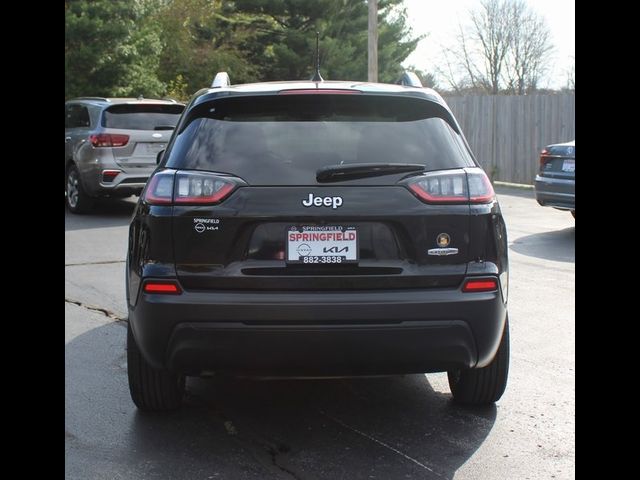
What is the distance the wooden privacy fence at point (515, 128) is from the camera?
64.7 ft

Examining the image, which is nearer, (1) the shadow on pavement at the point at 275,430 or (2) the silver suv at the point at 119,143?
(1) the shadow on pavement at the point at 275,430

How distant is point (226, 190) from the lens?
12.6 ft

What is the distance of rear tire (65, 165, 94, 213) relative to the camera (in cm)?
1349

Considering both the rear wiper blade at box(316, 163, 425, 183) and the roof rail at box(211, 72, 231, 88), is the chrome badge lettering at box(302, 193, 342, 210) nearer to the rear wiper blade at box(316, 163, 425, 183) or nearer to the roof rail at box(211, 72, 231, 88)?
the rear wiper blade at box(316, 163, 425, 183)

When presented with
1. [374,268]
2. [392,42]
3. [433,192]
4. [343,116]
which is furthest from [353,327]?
[392,42]

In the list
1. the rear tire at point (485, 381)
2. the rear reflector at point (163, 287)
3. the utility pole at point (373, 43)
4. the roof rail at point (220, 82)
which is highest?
the utility pole at point (373, 43)

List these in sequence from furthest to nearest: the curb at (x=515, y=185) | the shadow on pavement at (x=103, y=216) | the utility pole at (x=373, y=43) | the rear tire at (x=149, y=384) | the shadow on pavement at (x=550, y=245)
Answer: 1. the utility pole at (x=373, y=43)
2. the curb at (x=515, y=185)
3. the shadow on pavement at (x=103, y=216)
4. the shadow on pavement at (x=550, y=245)
5. the rear tire at (x=149, y=384)

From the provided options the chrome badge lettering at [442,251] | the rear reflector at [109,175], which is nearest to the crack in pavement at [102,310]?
the chrome badge lettering at [442,251]

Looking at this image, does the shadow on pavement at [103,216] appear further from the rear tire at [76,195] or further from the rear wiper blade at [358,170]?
the rear wiper blade at [358,170]

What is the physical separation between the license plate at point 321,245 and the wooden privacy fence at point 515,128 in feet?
54.8

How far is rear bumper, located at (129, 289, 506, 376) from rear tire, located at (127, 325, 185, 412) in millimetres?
538

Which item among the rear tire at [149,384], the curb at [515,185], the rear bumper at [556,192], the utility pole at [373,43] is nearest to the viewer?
the rear tire at [149,384]
